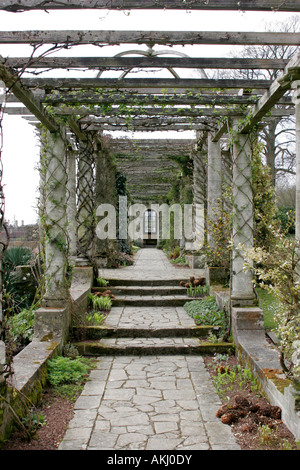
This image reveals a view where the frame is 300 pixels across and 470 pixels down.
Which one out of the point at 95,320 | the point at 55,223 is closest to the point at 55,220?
the point at 55,223

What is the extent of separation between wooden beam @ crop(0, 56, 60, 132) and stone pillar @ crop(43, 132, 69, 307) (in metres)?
0.29

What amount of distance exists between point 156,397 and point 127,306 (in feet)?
12.6

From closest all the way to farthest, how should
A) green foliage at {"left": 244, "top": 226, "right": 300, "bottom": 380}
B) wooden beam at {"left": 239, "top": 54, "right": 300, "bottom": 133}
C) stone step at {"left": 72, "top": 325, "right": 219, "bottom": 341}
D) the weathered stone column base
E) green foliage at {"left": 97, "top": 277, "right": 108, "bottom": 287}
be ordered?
green foliage at {"left": 244, "top": 226, "right": 300, "bottom": 380}
wooden beam at {"left": 239, "top": 54, "right": 300, "bottom": 133}
the weathered stone column base
stone step at {"left": 72, "top": 325, "right": 219, "bottom": 341}
green foliage at {"left": 97, "top": 277, "right": 108, "bottom": 287}

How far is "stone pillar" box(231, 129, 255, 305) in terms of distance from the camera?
20.1 feet

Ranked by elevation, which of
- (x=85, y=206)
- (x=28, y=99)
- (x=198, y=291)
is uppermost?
(x=28, y=99)

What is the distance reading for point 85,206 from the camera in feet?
30.6

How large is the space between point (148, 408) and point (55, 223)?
2.91 m

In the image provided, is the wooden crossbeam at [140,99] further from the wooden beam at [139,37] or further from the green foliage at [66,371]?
the green foliage at [66,371]

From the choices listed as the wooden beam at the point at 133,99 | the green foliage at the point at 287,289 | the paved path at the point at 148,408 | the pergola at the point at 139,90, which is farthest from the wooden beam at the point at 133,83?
the paved path at the point at 148,408

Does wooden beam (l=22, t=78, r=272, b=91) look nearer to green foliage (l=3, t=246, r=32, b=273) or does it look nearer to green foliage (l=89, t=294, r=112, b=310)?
green foliage (l=89, t=294, r=112, b=310)

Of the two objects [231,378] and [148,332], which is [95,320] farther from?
[231,378]

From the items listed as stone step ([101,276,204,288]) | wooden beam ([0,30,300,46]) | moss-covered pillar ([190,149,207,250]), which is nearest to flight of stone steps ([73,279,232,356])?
stone step ([101,276,204,288])

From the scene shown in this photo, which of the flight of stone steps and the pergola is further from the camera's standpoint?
the flight of stone steps
